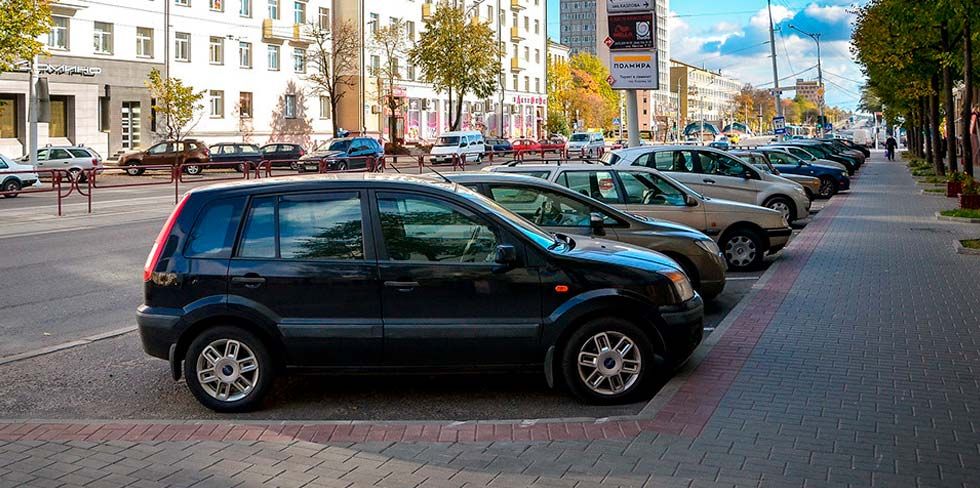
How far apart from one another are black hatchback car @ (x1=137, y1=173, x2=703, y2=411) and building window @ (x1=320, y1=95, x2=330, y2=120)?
5806cm

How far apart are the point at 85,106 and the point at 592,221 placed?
42.2m

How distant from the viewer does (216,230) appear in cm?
722

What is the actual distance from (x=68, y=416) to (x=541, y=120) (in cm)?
9244

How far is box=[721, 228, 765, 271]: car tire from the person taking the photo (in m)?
14.9

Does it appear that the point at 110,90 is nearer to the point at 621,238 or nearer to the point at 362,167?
the point at 362,167

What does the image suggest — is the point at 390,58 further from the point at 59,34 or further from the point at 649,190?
the point at 649,190

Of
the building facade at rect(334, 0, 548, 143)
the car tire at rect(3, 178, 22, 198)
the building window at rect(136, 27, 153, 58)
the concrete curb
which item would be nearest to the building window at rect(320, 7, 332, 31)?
the building facade at rect(334, 0, 548, 143)

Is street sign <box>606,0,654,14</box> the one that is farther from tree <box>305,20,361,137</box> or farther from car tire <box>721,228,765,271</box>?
tree <box>305,20,361,137</box>

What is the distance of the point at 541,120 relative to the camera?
323ft

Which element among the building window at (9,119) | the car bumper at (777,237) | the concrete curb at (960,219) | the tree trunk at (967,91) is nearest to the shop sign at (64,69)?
the building window at (9,119)

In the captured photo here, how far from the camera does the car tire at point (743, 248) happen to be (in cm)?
1492

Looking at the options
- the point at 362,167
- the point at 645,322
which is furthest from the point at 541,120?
the point at 645,322

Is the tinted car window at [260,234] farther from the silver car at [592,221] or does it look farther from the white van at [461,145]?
the white van at [461,145]

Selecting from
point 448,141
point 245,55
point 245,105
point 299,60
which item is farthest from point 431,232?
point 299,60
